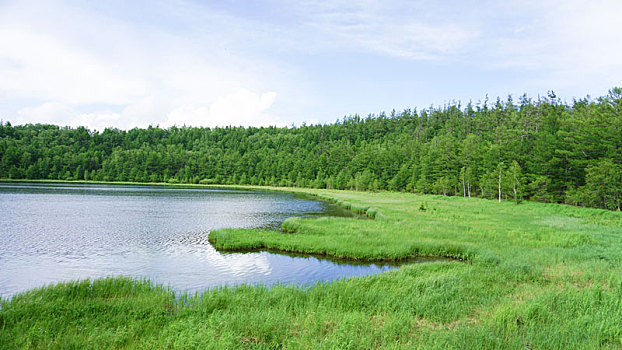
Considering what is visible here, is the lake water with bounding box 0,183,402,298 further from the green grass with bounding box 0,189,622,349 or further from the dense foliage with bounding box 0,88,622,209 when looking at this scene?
the dense foliage with bounding box 0,88,622,209

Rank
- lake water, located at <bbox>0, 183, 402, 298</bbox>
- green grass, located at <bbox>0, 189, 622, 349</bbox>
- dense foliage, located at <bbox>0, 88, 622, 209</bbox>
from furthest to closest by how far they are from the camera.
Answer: dense foliage, located at <bbox>0, 88, 622, 209</bbox> < lake water, located at <bbox>0, 183, 402, 298</bbox> < green grass, located at <bbox>0, 189, 622, 349</bbox>

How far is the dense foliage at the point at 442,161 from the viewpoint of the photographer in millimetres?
52156

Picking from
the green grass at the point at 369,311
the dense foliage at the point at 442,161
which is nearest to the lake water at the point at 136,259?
the green grass at the point at 369,311

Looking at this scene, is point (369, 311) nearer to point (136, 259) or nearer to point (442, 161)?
point (136, 259)

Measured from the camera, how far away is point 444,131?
173 m

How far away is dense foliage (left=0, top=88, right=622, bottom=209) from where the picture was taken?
52156 millimetres

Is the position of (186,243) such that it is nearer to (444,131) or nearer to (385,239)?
(385,239)

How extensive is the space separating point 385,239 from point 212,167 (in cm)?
16962

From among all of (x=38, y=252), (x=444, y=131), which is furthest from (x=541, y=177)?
(x=444, y=131)

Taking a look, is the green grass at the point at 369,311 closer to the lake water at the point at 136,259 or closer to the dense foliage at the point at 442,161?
the lake water at the point at 136,259

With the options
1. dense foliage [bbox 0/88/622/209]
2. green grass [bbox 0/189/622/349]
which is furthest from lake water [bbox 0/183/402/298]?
dense foliage [bbox 0/88/622/209]

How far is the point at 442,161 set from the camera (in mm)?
93375

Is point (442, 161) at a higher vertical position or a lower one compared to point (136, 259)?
higher

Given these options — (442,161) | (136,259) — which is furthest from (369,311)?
(442,161)
